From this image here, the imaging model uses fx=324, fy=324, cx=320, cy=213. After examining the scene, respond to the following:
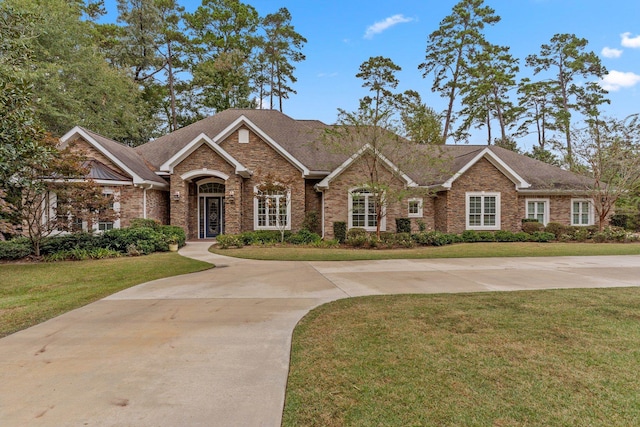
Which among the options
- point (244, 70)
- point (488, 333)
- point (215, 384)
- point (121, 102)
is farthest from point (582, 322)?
point (244, 70)

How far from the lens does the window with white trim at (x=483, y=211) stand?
18391 millimetres

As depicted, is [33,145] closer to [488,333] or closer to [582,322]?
[488,333]

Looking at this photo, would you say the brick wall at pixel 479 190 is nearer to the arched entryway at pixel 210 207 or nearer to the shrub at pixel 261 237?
the shrub at pixel 261 237

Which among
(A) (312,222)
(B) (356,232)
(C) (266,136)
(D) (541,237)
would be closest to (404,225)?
(B) (356,232)

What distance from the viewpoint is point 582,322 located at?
4.99 m

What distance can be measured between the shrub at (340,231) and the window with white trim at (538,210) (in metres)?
12.0

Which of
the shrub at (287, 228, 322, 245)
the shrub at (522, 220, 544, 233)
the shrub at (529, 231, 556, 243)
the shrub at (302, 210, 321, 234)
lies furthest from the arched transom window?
the shrub at (522, 220, 544, 233)

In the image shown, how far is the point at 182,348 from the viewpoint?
166 inches

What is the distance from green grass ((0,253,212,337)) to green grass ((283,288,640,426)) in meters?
4.82

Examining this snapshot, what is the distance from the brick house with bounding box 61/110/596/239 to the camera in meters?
16.1

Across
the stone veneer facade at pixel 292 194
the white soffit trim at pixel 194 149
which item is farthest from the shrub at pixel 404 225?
the white soffit trim at pixel 194 149

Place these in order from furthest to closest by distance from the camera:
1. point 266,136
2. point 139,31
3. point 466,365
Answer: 1. point 139,31
2. point 266,136
3. point 466,365

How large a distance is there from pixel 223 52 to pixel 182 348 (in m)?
34.4

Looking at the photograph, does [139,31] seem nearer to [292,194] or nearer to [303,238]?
[292,194]
